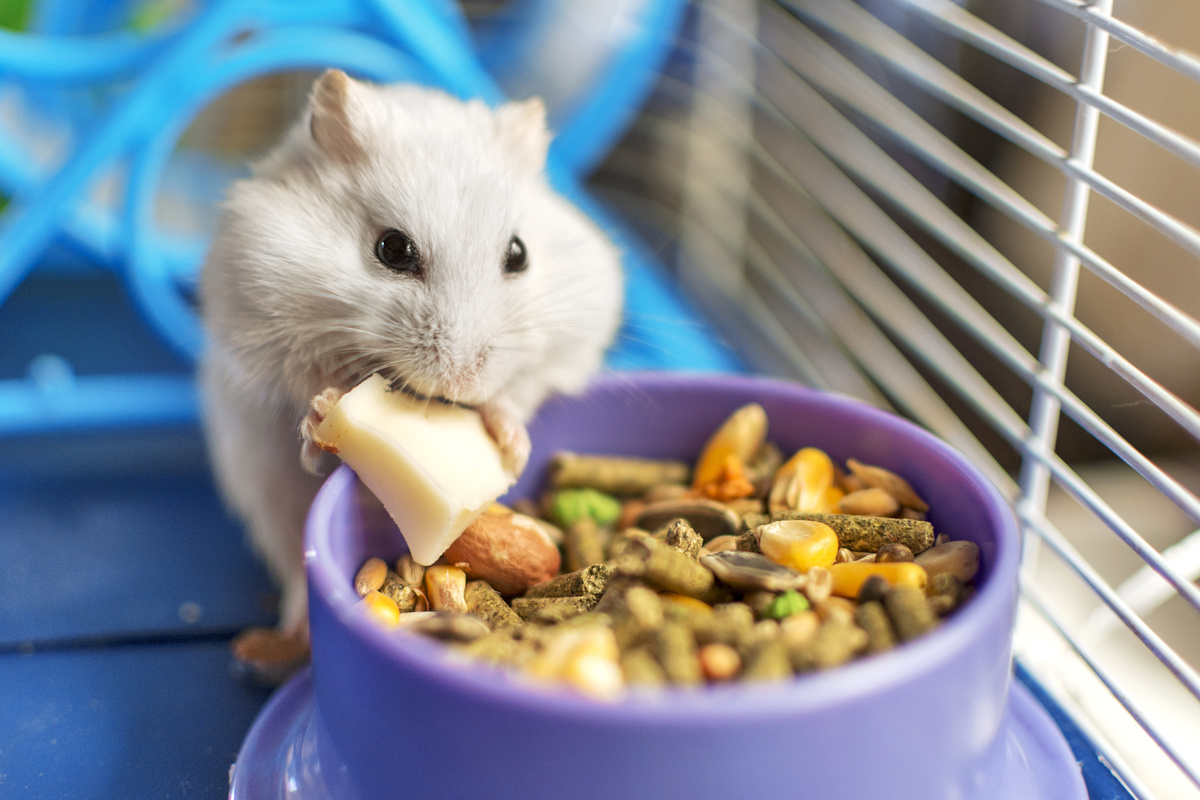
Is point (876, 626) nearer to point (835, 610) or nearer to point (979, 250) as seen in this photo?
point (835, 610)

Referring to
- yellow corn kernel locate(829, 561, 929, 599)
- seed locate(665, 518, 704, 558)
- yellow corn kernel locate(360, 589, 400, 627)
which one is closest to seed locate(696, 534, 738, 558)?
seed locate(665, 518, 704, 558)

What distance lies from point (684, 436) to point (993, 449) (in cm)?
116

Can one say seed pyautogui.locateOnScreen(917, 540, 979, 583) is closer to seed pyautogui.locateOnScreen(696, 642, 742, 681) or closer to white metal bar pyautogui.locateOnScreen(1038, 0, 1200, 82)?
seed pyautogui.locateOnScreen(696, 642, 742, 681)

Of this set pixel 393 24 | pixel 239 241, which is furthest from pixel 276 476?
pixel 393 24

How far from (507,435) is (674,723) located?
560 mm

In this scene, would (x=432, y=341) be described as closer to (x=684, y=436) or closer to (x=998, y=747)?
(x=684, y=436)

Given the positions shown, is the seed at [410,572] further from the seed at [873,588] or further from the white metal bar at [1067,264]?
the white metal bar at [1067,264]

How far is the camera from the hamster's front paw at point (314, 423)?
105cm

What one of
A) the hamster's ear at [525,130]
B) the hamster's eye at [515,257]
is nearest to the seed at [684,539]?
the hamster's eye at [515,257]

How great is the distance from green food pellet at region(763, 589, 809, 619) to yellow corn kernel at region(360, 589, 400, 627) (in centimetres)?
35

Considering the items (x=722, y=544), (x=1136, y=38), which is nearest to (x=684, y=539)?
(x=722, y=544)

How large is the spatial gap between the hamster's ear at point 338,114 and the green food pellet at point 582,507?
1.67 feet

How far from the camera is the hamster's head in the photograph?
1.04m

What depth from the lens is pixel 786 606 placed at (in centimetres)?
89
